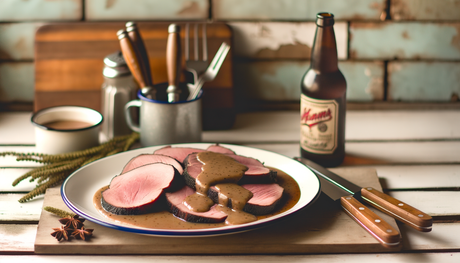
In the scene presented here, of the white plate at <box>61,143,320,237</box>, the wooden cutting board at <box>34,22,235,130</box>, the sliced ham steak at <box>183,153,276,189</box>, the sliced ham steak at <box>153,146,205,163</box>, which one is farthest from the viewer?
the wooden cutting board at <box>34,22,235,130</box>

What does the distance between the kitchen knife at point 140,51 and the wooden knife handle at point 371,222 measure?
646 millimetres

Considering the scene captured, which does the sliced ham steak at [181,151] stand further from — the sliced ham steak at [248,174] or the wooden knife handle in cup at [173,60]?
the wooden knife handle in cup at [173,60]

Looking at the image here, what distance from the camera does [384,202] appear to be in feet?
2.88

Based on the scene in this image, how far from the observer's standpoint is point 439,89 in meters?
1.60

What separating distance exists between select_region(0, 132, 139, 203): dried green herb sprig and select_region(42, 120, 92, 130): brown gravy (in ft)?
0.34

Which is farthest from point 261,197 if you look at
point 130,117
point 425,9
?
Result: point 425,9

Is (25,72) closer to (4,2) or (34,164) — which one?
(4,2)

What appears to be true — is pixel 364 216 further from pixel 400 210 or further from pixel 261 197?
pixel 261 197

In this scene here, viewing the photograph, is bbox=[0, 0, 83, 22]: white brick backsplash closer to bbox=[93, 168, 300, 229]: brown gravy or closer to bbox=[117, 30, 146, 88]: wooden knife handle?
bbox=[117, 30, 146, 88]: wooden knife handle

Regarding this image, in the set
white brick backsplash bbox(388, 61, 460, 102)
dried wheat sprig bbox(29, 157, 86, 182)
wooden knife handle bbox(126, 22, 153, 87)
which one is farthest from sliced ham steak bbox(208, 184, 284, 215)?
white brick backsplash bbox(388, 61, 460, 102)

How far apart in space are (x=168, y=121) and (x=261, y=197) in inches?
16.6

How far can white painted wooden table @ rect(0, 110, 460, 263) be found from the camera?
80cm

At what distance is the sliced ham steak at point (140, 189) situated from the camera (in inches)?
33.8

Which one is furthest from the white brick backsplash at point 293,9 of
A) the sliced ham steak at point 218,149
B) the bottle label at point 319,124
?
the sliced ham steak at point 218,149
